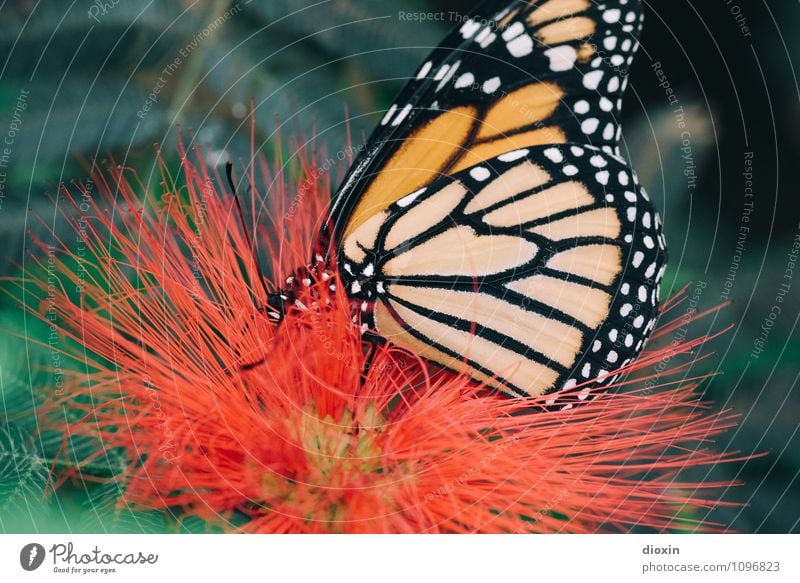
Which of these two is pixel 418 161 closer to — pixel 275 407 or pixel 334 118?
pixel 334 118

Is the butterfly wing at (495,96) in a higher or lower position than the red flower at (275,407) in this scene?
higher

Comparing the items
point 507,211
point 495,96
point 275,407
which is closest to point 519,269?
point 507,211

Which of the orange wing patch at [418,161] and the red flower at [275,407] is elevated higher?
the orange wing patch at [418,161]

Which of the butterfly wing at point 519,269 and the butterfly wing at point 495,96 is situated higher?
the butterfly wing at point 495,96

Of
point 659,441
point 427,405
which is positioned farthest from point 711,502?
point 427,405
